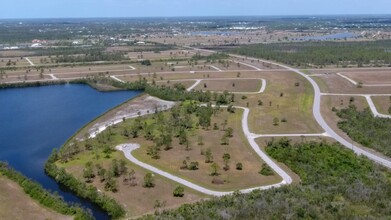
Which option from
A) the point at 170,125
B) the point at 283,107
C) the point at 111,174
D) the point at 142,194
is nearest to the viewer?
the point at 142,194

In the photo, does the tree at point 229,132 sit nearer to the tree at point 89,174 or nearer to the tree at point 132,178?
the tree at point 132,178

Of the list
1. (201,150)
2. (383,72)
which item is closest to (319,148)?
(201,150)

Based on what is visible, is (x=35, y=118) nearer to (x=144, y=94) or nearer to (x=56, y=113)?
(x=56, y=113)

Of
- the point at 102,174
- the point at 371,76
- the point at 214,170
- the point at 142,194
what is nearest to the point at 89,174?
the point at 102,174

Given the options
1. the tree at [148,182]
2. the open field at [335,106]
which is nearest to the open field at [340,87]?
the open field at [335,106]

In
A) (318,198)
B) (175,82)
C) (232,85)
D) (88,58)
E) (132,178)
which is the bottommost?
(88,58)

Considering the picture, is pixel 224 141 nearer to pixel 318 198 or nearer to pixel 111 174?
pixel 111 174

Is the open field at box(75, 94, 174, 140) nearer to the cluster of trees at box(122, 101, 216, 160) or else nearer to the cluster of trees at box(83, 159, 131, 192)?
the cluster of trees at box(122, 101, 216, 160)
